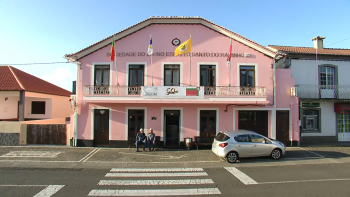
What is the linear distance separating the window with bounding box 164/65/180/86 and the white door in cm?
1284

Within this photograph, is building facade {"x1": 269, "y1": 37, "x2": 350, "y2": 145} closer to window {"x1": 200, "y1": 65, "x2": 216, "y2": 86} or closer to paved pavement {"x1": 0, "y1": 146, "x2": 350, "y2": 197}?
paved pavement {"x1": 0, "y1": 146, "x2": 350, "y2": 197}

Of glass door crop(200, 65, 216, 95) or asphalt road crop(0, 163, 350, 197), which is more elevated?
glass door crop(200, 65, 216, 95)

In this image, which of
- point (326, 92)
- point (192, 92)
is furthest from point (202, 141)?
point (326, 92)

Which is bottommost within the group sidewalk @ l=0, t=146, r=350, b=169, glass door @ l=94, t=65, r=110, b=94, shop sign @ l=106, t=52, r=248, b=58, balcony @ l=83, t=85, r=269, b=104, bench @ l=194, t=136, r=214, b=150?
sidewalk @ l=0, t=146, r=350, b=169

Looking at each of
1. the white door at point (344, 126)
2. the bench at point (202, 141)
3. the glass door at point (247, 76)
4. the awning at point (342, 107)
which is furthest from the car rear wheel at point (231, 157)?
the white door at point (344, 126)

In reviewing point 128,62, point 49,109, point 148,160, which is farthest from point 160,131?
point 49,109

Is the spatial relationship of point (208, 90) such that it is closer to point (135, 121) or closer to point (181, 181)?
point (135, 121)

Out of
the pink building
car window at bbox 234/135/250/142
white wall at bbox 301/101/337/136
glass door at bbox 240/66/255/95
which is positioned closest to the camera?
car window at bbox 234/135/250/142

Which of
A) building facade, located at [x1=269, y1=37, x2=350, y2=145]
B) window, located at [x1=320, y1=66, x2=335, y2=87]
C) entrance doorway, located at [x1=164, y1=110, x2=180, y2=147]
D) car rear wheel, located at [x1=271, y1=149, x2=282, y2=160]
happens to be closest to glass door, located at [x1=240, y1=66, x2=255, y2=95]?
building facade, located at [x1=269, y1=37, x2=350, y2=145]

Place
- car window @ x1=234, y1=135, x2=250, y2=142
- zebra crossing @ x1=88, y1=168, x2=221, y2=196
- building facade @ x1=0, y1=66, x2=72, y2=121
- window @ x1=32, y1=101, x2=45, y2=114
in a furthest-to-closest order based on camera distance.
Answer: window @ x1=32, y1=101, x2=45, y2=114 < building facade @ x1=0, y1=66, x2=72, y2=121 < car window @ x1=234, y1=135, x2=250, y2=142 < zebra crossing @ x1=88, y1=168, x2=221, y2=196

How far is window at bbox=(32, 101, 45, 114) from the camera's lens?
21047mm

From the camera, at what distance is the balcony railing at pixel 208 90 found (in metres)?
13.2

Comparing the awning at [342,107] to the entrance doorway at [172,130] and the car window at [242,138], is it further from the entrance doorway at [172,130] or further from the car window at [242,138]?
the entrance doorway at [172,130]

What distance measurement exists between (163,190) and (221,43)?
10.7 meters
